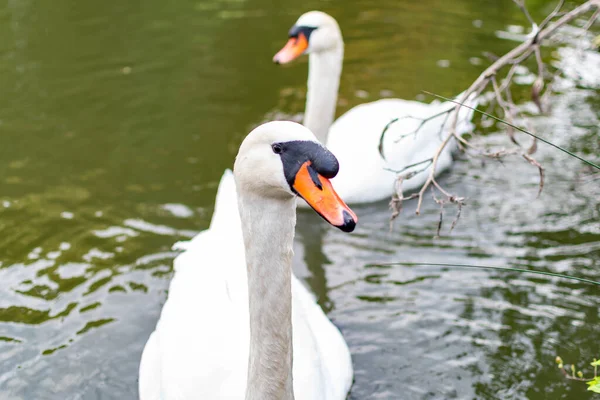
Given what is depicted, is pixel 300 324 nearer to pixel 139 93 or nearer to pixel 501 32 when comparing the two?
pixel 139 93

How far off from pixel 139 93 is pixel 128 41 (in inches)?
77.8

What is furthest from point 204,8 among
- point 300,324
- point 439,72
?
point 300,324

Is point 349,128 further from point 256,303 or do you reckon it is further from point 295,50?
point 256,303

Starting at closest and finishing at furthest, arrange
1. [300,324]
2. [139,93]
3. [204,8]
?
[300,324] < [139,93] < [204,8]

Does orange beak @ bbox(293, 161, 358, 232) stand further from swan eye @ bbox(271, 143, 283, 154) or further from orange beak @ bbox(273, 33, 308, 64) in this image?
orange beak @ bbox(273, 33, 308, 64)

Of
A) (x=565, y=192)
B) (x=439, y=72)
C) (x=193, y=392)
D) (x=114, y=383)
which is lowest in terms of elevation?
(x=114, y=383)

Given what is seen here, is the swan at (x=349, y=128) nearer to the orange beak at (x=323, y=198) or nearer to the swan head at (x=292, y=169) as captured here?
the swan head at (x=292, y=169)

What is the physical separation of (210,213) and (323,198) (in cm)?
397

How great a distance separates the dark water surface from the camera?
4.81 m

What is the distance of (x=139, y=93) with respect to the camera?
29.2 feet

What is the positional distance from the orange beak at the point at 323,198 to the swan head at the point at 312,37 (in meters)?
3.96

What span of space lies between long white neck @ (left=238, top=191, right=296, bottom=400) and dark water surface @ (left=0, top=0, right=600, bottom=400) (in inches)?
55.2

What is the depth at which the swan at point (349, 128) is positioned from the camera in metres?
6.57

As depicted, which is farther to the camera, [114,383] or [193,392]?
[114,383]
